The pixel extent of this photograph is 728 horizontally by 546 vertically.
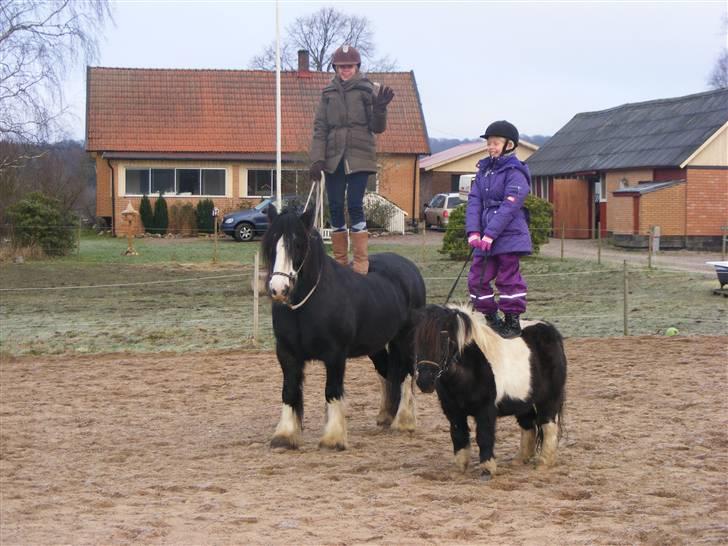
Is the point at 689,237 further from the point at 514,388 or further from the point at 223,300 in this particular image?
the point at 514,388

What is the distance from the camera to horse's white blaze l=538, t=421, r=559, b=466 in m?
7.12

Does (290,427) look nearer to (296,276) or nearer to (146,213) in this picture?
(296,276)

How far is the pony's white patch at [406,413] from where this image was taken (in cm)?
862

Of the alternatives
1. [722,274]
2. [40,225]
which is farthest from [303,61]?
[722,274]

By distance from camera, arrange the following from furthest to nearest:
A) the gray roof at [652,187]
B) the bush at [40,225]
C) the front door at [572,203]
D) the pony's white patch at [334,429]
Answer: the front door at [572,203] → the gray roof at [652,187] → the bush at [40,225] → the pony's white patch at [334,429]

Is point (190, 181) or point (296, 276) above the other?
point (190, 181)

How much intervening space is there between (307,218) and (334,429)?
5.11 ft

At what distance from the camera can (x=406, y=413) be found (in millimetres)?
8633

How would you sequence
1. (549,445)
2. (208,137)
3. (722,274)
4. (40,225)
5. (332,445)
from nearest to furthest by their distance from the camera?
(549,445)
(332,445)
(722,274)
(40,225)
(208,137)

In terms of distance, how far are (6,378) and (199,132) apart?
3280 cm

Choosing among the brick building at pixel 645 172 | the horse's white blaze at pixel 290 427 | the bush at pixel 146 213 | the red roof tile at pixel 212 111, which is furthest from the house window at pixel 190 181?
the horse's white blaze at pixel 290 427

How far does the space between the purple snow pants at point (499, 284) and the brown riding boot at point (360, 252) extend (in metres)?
1.20

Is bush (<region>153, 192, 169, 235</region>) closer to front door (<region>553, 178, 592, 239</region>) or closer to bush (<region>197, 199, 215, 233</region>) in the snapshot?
bush (<region>197, 199, 215, 233</region>)

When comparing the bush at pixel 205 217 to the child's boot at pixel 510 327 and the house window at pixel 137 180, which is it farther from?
the child's boot at pixel 510 327
